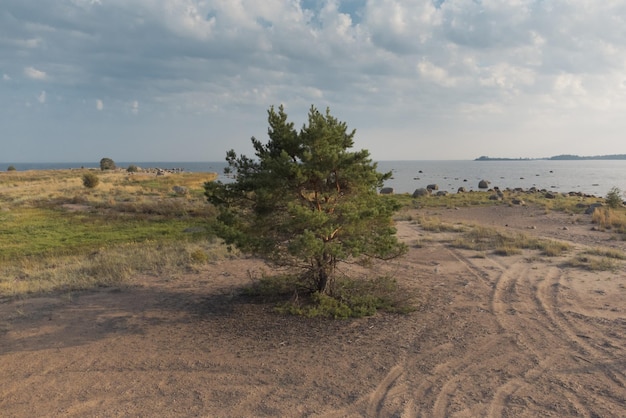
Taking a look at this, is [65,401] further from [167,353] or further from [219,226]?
[219,226]

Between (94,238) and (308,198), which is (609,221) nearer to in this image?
(308,198)

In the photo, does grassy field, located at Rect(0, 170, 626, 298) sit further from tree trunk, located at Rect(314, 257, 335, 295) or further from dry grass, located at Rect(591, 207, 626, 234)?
tree trunk, located at Rect(314, 257, 335, 295)

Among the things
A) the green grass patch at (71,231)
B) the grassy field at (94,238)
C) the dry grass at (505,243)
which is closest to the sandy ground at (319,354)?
the grassy field at (94,238)

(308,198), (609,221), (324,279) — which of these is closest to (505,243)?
(609,221)

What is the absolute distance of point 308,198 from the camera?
26.3 feet

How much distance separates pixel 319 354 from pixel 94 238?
55.3 feet

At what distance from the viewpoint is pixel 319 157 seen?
7.39 metres

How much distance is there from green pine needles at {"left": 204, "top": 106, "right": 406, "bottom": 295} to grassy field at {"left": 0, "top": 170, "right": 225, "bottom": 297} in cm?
503

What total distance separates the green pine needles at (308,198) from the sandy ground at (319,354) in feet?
4.88

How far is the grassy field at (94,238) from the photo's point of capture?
11688mm

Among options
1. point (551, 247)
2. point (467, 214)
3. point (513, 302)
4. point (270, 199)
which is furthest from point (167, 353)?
point (467, 214)

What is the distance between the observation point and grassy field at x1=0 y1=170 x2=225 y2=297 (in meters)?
11.7

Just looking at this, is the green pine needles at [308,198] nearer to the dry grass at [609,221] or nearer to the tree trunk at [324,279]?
the tree trunk at [324,279]

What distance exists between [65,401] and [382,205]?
222 inches
